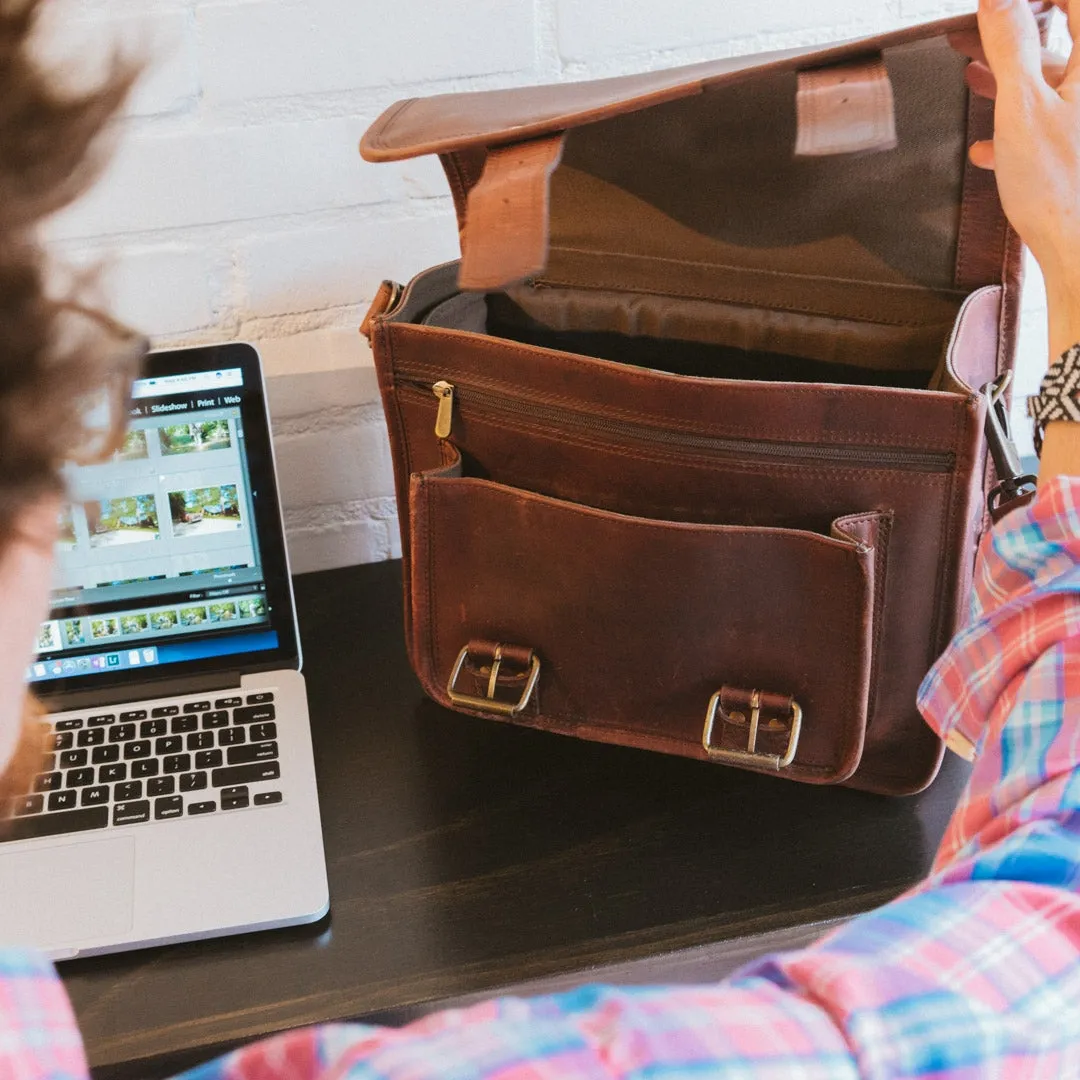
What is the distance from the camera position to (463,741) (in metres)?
0.77

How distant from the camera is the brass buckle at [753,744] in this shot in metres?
0.66

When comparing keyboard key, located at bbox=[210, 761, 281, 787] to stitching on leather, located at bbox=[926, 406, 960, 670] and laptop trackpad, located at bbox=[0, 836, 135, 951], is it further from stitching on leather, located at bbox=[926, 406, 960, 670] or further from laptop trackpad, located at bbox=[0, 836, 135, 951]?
stitching on leather, located at bbox=[926, 406, 960, 670]

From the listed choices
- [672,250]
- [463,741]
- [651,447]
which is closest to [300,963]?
[463,741]

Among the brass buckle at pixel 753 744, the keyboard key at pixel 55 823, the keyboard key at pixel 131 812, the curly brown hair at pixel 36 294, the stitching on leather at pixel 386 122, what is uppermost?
the stitching on leather at pixel 386 122

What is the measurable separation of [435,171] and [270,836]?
1.59ft

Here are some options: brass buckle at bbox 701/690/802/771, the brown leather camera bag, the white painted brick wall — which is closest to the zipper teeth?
the brown leather camera bag

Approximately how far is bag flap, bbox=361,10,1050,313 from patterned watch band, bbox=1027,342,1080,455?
0.61 feet

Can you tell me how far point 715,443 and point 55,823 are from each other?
44 cm

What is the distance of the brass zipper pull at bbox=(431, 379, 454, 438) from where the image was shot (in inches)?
27.2

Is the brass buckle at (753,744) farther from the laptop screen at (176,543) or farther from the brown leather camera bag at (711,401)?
the laptop screen at (176,543)

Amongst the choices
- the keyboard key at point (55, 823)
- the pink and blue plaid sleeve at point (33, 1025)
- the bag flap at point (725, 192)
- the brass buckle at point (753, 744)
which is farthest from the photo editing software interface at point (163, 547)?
the pink and blue plaid sleeve at point (33, 1025)

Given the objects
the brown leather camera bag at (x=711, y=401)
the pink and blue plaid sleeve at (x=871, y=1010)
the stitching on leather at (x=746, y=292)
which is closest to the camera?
the pink and blue plaid sleeve at (x=871, y=1010)

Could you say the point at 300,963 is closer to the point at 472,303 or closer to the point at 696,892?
the point at 696,892

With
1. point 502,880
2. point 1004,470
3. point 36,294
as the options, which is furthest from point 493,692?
point 36,294
